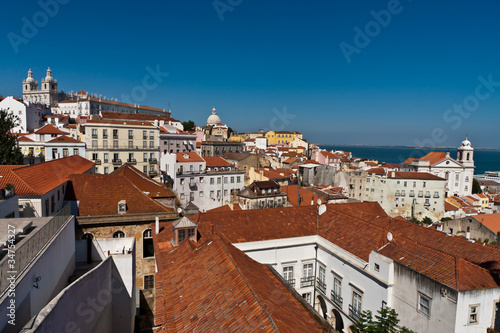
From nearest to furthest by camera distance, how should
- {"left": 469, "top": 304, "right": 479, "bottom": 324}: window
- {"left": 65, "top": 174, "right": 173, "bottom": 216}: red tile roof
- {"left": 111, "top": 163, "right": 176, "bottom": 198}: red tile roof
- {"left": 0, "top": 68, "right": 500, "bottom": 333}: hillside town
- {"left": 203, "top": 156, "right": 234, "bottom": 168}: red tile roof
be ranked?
{"left": 0, "top": 68, "right": 500, "bottom": 333}: hillside town → {"left": 469, "top": 304, "right": 479, "bottom": 324}: window → {"left": 65, "top": 174, "right": 173, "bottom": 216}: red tile roof → {"left": 111, "top": 163, "right": 176, "bottom": 198}: red tile roof → {"left": 203, "top": 156, "right": 234, "bottom": 168}: red tile roof

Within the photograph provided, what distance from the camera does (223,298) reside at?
879 centimetres

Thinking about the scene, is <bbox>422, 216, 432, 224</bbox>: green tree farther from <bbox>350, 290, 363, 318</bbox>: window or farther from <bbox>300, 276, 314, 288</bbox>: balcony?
<bbox>350, 290, 363, 318</bbox>: window

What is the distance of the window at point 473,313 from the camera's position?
12.1 metres

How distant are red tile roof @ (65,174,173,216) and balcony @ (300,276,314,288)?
1027 cm

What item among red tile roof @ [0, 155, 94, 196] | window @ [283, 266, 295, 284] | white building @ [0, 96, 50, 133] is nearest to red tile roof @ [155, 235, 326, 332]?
window @ [283, 266, 295, 284]

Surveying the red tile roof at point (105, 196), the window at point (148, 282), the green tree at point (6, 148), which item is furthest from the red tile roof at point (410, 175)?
the green tree at point (6, 148)

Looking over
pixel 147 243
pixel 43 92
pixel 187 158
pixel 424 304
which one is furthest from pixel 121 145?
pixel 43 92

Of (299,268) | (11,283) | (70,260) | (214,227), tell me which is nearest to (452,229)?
(299,268)

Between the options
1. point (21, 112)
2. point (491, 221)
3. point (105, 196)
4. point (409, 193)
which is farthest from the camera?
point (21, 112)

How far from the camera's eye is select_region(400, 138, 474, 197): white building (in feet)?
250

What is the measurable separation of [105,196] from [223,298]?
1608cm

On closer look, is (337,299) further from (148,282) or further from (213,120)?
(213,120)

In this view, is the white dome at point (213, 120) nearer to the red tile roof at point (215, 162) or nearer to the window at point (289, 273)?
the red tile roof at point (215, 162)

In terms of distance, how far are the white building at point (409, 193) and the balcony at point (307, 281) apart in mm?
46527
